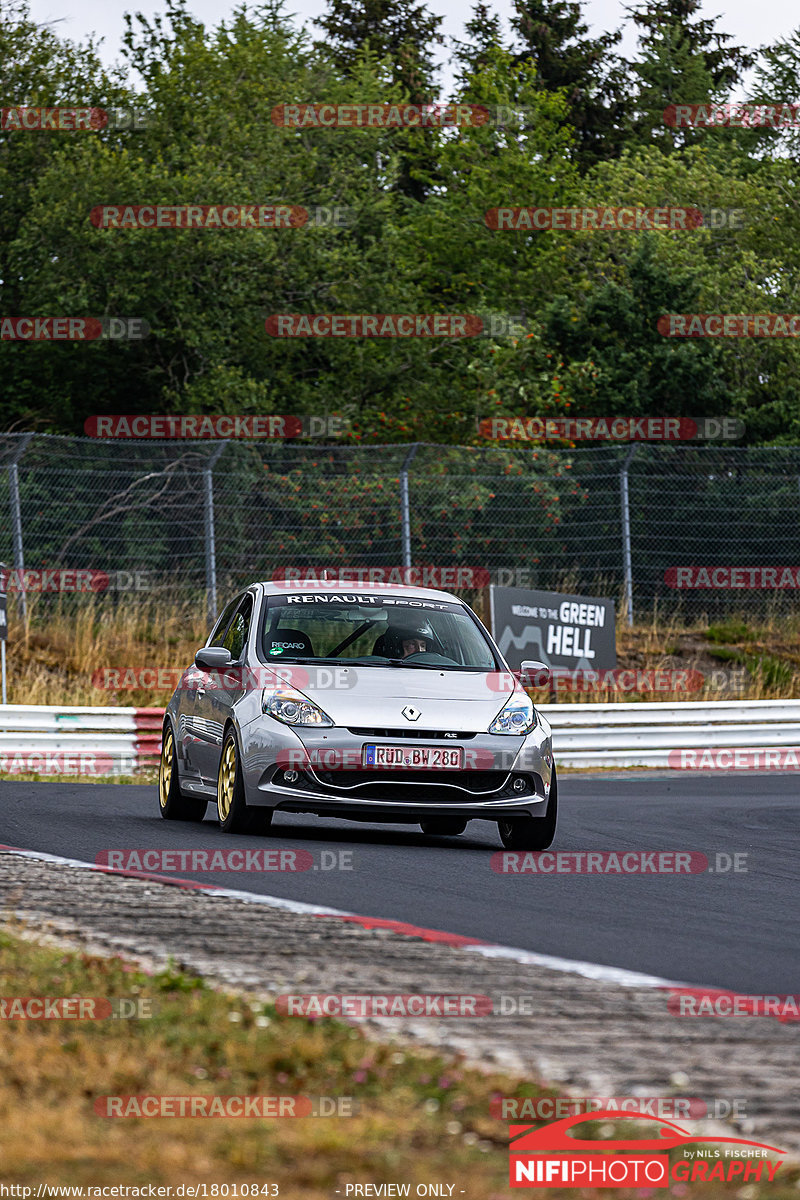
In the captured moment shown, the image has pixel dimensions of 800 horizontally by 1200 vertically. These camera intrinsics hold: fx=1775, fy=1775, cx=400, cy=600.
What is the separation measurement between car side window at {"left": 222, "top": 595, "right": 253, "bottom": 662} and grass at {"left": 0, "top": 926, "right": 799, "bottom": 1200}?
6.23m

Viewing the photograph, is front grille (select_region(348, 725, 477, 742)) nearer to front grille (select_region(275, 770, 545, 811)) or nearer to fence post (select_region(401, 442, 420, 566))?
front grille (select_region(275, 770, 545, 811))

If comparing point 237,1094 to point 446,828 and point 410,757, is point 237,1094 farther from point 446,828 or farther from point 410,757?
point 446,828

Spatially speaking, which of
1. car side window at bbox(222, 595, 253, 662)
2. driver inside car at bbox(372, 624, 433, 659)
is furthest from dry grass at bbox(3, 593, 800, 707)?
driver inside car at bbox(372, 624, 433, 659)

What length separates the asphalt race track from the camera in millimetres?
6648

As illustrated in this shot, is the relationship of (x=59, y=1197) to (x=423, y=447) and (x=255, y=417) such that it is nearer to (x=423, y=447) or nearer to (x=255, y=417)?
(x=423, y=447)

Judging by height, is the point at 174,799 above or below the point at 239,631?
below

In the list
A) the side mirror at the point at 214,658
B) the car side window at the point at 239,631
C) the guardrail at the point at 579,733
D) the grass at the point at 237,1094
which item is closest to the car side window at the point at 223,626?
the car side window at the point at 239,631

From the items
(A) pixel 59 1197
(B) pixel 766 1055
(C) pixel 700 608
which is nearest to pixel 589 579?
(C) pixel 700 608

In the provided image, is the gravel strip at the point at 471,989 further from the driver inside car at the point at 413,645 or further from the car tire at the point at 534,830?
the driver inside car at the point at 413,645

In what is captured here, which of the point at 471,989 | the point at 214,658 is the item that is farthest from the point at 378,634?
the point at 471,989

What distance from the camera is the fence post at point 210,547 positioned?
22.5 m

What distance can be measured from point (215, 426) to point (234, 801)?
21.8 meters

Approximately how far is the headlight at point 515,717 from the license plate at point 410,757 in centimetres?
36

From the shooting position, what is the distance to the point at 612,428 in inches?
1235
